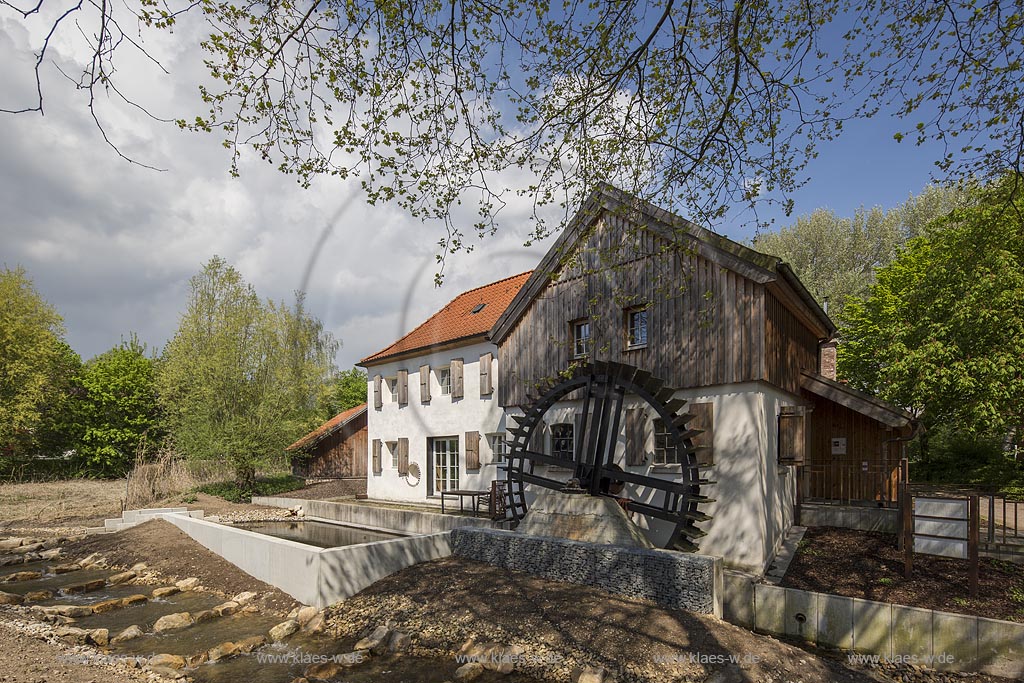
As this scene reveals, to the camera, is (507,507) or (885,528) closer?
(885,528)

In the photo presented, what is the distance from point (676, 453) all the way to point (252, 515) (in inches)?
491

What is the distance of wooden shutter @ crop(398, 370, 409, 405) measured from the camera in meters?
18.1

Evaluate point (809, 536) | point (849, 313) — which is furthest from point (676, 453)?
point (849, 313)

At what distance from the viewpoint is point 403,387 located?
18172mm

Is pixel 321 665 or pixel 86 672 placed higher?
pixel 86 672

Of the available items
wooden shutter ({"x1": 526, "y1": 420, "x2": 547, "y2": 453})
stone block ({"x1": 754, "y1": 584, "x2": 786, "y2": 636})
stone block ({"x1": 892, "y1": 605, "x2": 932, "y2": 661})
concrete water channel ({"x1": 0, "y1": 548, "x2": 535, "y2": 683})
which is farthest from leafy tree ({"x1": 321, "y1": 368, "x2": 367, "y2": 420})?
stone block ({"x1": 892, "y1": 605, "x2": 932, "y2": 661})

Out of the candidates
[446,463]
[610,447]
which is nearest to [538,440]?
[610,447]

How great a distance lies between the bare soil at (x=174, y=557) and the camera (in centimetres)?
941

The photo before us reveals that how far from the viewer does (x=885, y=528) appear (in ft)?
33.7

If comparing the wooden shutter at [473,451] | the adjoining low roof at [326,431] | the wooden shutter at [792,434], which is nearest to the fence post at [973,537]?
the wooden shutter at [792,434]

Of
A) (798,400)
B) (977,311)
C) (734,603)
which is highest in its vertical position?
(977,311)

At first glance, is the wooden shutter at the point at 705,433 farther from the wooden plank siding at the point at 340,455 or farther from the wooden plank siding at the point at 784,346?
the wooden plank siding at the point at 340,455

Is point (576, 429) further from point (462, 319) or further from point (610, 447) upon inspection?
point (462, 319)

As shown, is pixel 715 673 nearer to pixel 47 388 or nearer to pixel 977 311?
pixel 977 311
